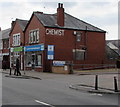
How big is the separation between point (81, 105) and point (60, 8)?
95.3ft

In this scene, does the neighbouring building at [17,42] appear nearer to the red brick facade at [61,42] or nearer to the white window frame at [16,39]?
the white window frame at [16,39]

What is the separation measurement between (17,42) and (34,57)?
708 cm

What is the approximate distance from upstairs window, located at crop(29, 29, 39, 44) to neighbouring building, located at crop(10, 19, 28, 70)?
228cm

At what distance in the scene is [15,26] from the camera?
150 feet

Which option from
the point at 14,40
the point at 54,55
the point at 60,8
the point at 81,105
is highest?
the point at 60,8

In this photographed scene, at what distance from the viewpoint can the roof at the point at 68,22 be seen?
37625 millimetres

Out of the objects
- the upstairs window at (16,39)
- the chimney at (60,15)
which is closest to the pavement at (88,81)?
the chimney at (60,15)

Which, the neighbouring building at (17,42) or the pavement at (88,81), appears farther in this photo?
the neighbouring building at (17,42)

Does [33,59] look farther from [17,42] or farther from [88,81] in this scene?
[88,81]

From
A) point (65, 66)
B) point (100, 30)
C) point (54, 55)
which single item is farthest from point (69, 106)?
point (100, 30)

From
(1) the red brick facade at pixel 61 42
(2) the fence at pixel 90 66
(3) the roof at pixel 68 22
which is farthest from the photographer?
(2) the fence at pixel 90 66

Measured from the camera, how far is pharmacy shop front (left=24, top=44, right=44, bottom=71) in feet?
122

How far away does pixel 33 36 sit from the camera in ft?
130

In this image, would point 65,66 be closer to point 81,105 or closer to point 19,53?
point 19,53
